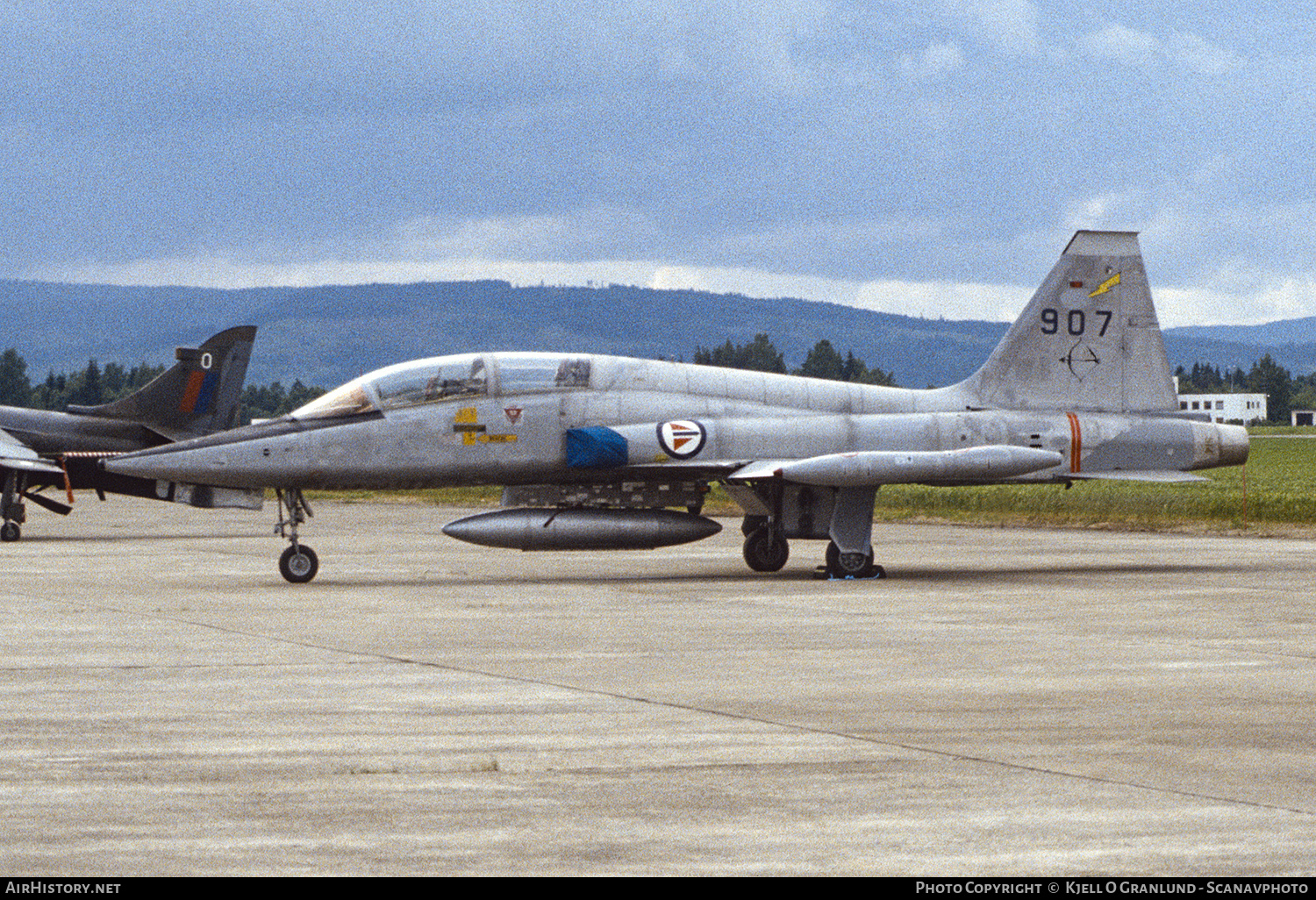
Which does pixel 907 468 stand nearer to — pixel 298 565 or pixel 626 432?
pixel 626 432

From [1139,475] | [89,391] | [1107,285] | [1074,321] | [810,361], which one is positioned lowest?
[1139,475]

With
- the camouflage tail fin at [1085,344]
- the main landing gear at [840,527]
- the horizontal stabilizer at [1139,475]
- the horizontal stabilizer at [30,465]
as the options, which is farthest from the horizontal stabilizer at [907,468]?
the horizontal stabilizer at [30,465]

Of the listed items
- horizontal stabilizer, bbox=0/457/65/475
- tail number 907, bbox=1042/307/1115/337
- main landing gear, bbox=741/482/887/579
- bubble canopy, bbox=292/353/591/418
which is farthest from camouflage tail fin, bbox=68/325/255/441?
tail number 907, bbox=1042/307/1115/337

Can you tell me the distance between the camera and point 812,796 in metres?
7.77

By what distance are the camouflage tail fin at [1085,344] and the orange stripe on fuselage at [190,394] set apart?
17281 mm

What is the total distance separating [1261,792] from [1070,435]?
14567 mm

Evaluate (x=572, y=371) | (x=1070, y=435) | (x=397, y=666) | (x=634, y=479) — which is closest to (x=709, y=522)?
(x=634, y=479)

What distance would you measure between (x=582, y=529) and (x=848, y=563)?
3195 millimetres

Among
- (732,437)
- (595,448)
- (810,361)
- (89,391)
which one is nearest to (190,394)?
(595,448)

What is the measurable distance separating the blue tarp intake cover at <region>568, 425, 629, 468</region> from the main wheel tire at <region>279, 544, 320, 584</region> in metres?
3.25

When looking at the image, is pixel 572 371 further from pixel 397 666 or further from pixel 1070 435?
pixel 397 666

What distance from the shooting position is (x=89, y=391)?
143m

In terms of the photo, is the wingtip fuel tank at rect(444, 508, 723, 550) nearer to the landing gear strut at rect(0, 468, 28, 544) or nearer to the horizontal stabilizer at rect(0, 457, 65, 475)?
the horizontal stabilizer at rect(0, 457, 65, 475)

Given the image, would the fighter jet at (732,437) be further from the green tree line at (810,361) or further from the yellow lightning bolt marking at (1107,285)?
the green tree line at (810,361)
